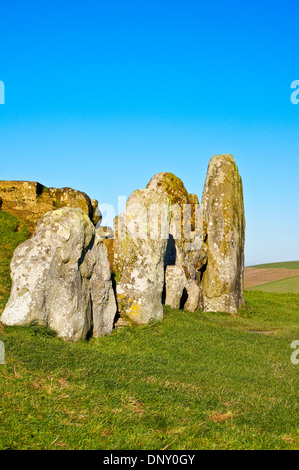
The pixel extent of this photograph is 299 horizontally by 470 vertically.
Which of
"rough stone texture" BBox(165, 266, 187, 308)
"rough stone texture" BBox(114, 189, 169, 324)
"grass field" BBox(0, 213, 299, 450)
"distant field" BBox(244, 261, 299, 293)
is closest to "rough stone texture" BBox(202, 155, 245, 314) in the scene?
"rough stone texture" BBox(165, 266, 187, 308)

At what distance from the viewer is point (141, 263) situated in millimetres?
13938

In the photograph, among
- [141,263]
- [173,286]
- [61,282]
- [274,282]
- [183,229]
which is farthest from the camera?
[274,282]

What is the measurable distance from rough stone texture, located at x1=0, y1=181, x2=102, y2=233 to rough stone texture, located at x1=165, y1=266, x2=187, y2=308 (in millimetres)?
6163

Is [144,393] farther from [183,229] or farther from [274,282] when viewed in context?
[274,282]

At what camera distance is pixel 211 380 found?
8.67 metres

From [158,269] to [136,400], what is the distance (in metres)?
7.58

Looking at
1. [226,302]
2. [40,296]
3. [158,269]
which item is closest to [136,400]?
[40,296]

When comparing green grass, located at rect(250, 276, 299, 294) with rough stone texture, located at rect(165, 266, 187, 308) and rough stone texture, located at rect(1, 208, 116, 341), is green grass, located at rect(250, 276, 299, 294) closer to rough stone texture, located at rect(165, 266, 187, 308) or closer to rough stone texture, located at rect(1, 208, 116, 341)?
rough stone texture, located at rect(165, 266, 187, 308)

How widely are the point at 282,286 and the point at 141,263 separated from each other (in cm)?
2459

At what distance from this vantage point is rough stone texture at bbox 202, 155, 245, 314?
2092cm

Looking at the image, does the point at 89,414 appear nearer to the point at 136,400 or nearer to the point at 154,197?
the point at 136,400

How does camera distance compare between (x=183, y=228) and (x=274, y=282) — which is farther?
(x=274, y=282)

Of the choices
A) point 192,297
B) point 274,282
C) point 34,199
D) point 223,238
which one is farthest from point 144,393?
point 274,282

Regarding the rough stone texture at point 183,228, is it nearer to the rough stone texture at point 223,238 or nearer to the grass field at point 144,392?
the rough stone texture at point 223,238
